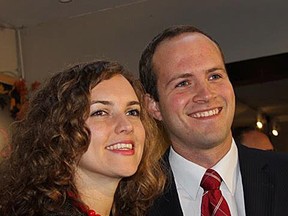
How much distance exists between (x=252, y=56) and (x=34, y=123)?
2.82 m

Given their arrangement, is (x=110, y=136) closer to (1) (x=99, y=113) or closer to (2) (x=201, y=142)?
(1) (x=99, y=113)

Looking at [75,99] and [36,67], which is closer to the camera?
[75,99]

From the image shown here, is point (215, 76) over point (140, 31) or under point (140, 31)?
under

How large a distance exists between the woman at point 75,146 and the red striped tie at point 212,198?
341mm

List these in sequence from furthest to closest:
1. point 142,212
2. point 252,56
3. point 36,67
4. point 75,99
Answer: point 36,67
point 252,56
point 142,212
point 75,99

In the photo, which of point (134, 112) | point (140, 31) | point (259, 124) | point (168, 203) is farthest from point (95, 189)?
point (259, 124)

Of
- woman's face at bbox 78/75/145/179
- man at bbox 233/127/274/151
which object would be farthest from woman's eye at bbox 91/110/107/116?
man at bbox 233/127/274/151

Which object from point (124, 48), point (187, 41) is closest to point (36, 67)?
point (124, 48)

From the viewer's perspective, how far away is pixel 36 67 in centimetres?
530

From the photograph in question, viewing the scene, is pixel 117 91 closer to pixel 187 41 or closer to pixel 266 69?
pixel 187 41

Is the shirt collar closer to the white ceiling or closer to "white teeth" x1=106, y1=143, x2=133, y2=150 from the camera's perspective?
"white teeth" x1=106, y1=143, x2=133, y2=150

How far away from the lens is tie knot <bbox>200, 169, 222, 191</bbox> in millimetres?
2178

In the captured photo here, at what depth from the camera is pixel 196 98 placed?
7.27 ft

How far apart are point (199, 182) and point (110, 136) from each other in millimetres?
508
